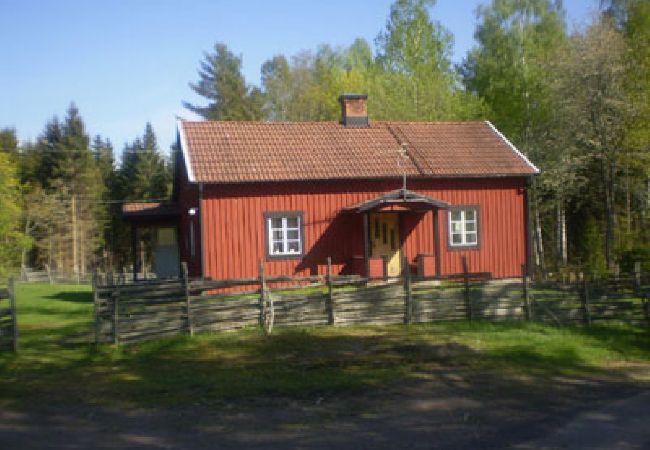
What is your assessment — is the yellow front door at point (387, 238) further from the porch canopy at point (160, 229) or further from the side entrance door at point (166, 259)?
the side entrance door at point (166, 259)

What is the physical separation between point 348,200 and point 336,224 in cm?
85

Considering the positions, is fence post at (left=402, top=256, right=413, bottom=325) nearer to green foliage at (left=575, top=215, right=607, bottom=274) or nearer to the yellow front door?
the yellow front door

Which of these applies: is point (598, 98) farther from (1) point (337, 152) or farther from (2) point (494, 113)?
(1) point (337, 152)

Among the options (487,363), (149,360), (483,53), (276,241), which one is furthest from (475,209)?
(483,53)

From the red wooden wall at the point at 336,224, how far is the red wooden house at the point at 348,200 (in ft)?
0.10

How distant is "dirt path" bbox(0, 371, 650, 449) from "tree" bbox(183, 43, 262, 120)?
150 feet

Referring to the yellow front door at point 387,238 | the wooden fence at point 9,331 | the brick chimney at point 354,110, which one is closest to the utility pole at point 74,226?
the brick chimney at point 354,110

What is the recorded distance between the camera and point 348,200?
77.0 ft

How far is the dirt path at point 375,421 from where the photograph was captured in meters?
8.75

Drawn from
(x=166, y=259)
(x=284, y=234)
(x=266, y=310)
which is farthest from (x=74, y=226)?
(x=266, y=310)

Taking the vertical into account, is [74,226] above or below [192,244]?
above

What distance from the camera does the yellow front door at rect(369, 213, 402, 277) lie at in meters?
23.8

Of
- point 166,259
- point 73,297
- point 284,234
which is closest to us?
Answer: point 284,234

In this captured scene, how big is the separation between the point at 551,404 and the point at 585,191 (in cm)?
2803
